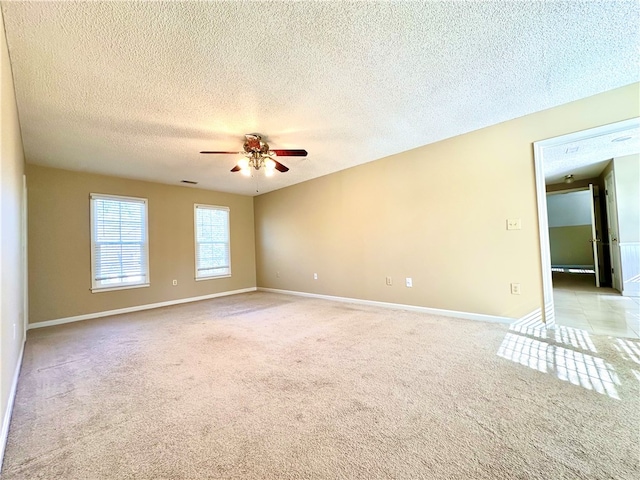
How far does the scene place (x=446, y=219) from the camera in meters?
3.70

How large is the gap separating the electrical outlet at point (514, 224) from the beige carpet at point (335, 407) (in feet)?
3.81

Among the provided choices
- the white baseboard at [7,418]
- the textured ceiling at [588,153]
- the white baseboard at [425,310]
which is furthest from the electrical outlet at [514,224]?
the white baseboard at [7,418]

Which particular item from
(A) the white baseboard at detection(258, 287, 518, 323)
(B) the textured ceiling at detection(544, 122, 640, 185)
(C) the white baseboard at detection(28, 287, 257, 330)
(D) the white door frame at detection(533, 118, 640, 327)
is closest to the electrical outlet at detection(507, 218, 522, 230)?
(D) the white door frame at detection(533, 118, 640, 327)

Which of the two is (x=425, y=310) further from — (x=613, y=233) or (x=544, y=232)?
(x=613, y=233)

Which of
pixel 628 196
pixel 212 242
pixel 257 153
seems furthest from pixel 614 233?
pixel 212 242

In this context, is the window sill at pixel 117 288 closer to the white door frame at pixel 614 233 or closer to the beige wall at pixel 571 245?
the white door frame at pixel 614 233

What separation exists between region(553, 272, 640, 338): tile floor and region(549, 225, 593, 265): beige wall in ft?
14.3

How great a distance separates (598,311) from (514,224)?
1878mm

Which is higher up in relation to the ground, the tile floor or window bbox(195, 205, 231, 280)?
window bbox(195, 205, 231, 280)

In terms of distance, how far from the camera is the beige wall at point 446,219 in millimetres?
3076

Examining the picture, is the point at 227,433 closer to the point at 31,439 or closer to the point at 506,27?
the point at 31,439

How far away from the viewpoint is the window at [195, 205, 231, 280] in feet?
19.1

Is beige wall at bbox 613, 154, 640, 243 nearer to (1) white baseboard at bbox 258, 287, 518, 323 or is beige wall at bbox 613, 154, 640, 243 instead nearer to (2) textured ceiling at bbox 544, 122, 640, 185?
(2) textured ceiling at bbox 544, 122, 640, 185

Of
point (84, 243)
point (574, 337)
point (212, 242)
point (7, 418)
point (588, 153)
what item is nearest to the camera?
point (7, 418)
